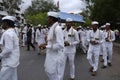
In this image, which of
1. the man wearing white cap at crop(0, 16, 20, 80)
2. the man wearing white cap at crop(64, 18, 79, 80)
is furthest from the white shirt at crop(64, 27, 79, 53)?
the man wearing white cap at crop(0, 16, 20, 80)

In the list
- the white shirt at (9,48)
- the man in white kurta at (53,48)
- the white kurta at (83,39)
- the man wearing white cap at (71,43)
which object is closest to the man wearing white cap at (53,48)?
the man in white kurta at (53,48)

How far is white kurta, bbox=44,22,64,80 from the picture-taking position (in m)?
7.32

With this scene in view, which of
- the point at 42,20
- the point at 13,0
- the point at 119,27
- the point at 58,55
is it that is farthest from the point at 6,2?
the point at 58,55

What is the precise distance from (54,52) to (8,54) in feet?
3.43

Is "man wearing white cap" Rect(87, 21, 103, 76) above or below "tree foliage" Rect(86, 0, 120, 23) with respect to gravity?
below

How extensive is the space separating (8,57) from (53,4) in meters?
97.8

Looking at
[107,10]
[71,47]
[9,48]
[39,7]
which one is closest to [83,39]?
[71,47]

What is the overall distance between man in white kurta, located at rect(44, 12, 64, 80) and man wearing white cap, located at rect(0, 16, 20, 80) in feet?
2.42

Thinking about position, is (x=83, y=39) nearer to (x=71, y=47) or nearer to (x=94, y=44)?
(x=94, y=44)

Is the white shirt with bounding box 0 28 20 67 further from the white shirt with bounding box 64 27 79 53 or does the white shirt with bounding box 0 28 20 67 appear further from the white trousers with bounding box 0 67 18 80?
the white shirt with bounding box 64 27 79 53

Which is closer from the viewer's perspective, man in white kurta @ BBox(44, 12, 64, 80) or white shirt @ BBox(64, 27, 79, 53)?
man in white kurta @ BBox(44, 12, 64, 80)

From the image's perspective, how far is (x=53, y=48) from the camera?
732 cm

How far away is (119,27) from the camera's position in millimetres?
51250

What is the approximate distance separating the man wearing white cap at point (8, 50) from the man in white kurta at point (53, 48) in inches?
29.0
